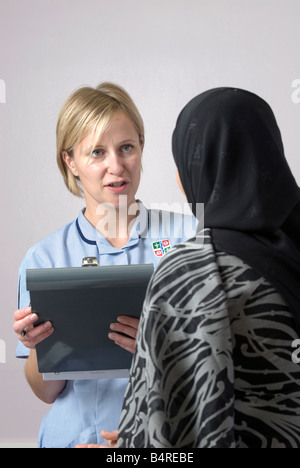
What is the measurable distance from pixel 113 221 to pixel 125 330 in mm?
505

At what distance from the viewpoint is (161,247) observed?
183 cm

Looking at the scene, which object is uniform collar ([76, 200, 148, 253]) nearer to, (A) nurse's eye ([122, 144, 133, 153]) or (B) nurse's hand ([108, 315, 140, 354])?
(A) nurse's eye ([122, 144, 133, 153])

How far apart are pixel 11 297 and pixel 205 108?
8.26 ft

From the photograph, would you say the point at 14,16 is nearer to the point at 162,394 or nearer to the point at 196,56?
the point at 196,56

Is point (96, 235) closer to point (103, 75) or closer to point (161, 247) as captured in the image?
point (161, 247)

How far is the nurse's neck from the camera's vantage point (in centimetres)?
185

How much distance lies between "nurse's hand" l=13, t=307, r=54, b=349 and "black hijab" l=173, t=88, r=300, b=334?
526 mm

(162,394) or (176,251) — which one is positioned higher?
(176,251)

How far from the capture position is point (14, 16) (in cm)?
342

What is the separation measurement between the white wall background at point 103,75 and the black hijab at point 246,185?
2208 mm

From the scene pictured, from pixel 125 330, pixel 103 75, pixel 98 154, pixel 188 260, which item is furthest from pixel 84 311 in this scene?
pixel 103 75

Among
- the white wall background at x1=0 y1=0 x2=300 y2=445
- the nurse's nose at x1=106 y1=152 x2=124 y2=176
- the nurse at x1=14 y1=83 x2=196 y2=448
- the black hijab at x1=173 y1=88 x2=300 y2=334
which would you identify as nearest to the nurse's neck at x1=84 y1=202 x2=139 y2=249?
the nurse at x1=14 y1=83 x2=196 y2=448
